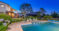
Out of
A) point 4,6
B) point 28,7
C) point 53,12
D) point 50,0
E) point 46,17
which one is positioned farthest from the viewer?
point 28,7

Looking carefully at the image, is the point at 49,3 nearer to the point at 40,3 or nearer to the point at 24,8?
the point at 40,3

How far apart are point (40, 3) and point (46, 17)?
16.3ft

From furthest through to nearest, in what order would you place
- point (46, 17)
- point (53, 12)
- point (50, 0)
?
1. point (53, 12)
2. point (46, 17)
3. point (50, 0)

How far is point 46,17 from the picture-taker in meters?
20.2

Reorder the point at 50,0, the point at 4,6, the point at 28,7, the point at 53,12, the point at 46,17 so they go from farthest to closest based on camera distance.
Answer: the point at 28,7 → the point at 53,12 → the point at 46,17 → the point at 50,0 → the point at 4,6

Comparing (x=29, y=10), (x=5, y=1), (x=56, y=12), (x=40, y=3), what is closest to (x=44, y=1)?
(x=40, y=3)

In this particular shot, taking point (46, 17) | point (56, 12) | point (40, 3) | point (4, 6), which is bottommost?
point (46, 17)

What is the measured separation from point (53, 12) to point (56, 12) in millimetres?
1041

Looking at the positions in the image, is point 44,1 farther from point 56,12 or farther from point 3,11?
point 3,11

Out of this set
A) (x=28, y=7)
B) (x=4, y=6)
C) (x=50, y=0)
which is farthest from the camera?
(x=28, y=7)

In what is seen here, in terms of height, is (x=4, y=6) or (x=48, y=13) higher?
(x=4, y=6)

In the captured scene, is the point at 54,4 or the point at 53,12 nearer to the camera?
the point at 54,4

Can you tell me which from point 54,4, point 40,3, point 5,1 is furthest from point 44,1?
point 5,1

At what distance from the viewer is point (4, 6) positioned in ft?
47.5
